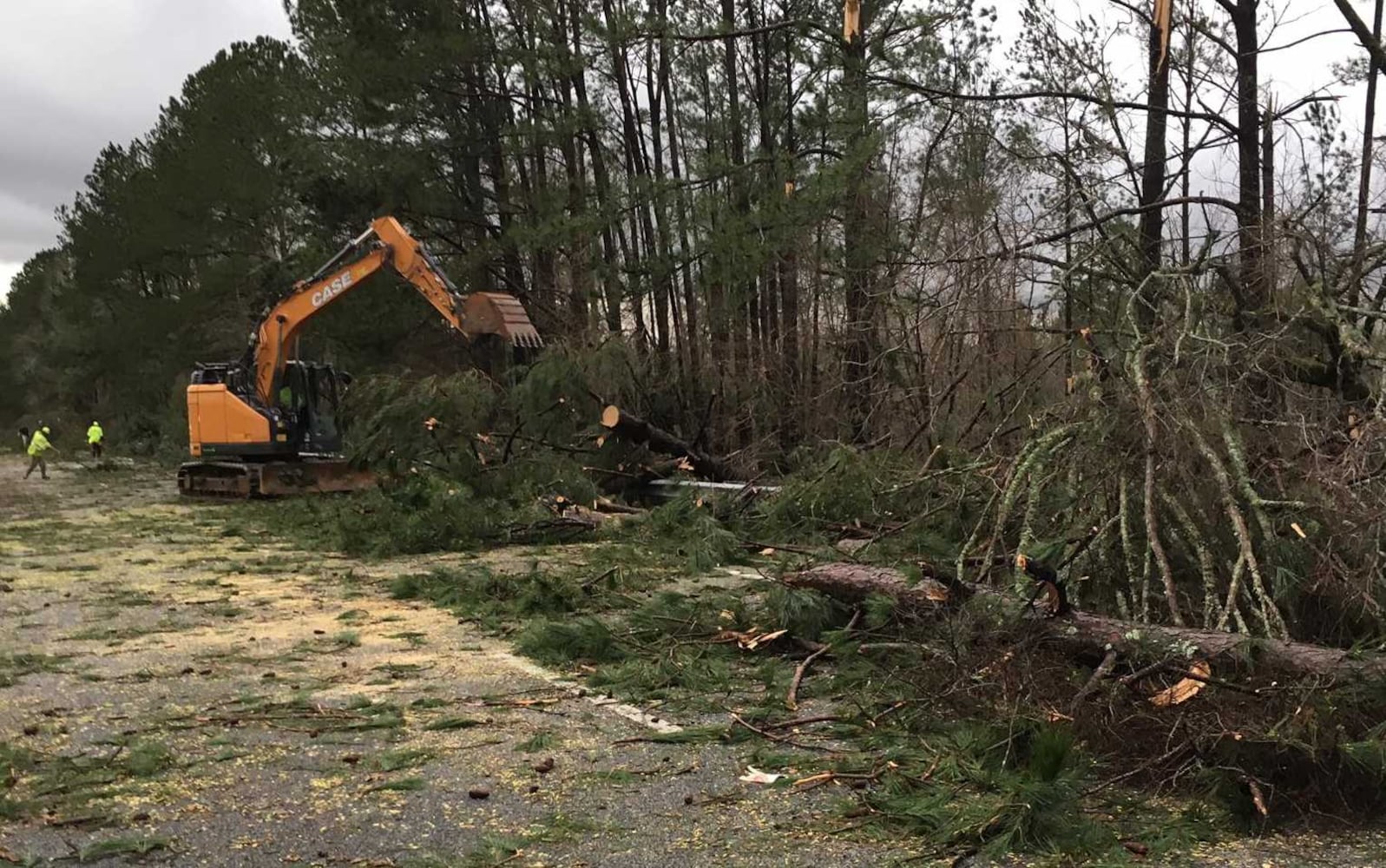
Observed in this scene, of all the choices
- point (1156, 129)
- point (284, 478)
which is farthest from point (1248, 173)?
point (284, 478)

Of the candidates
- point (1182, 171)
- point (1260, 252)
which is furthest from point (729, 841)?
point (1182, 171)

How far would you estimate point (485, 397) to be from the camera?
14.0m

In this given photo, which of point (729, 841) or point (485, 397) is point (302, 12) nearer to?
point (485, 397)

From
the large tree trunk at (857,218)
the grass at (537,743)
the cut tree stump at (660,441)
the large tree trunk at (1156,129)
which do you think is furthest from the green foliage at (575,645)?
the cut tree stump at (660,441)

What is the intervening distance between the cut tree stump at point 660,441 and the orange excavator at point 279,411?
15.4ft

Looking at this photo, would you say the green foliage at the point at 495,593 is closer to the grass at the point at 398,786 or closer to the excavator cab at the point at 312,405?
the grass at the point at 398,786

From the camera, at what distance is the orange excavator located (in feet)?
53.0

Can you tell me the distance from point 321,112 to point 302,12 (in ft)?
8.90

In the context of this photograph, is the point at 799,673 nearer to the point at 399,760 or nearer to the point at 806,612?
the point at 806,612

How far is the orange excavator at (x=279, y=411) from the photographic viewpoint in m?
16.2

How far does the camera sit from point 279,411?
55.3 feet

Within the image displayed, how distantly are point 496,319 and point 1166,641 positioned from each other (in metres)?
9.81

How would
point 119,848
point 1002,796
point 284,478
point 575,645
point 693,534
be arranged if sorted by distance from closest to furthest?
1. point 119,848
2. point 1002,796
3. point 575,645
4. point 693,534
5. point 284,478

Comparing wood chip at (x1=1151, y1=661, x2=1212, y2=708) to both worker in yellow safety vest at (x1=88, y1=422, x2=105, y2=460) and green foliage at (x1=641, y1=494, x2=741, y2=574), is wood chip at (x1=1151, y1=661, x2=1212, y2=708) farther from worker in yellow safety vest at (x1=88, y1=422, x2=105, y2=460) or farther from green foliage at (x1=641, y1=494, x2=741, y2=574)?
worker in yellow safety vest at (x1=88, y1=422, x2=105, y2=460)
